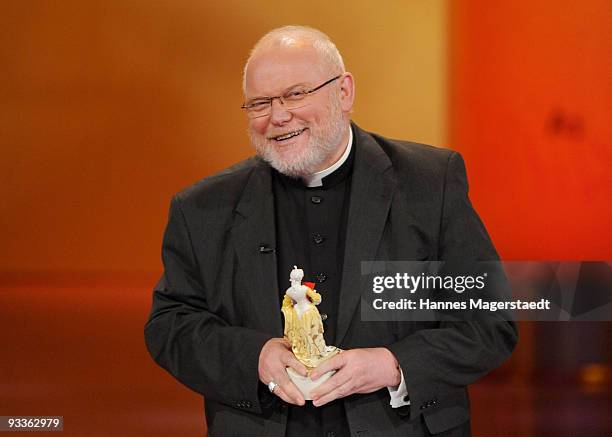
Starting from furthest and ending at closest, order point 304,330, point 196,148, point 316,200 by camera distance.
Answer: point 196,148 → point 316,200 → point 304,330

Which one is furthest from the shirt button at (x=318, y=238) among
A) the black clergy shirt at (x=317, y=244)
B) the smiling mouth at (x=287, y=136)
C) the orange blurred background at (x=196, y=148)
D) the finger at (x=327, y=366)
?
the orange blurred background at (x=196, y=148)

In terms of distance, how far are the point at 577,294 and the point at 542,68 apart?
33.2 inches

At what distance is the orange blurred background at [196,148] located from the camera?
3.51 metres

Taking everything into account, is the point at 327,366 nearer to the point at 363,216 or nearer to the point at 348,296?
the point at 348,296

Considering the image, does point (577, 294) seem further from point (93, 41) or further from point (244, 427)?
point (93, 41)

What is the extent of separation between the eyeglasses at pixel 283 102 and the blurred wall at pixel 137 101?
1087mm

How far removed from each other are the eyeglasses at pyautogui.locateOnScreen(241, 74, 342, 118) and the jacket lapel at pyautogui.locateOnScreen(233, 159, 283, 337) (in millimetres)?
227

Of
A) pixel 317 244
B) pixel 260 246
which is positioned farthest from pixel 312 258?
pixel 260 246

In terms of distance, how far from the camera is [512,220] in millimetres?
3562

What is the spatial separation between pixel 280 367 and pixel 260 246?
1.17 feet

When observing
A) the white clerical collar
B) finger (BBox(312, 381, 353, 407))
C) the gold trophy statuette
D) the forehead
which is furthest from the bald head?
finger (BBox(312, 381, 353, 407))

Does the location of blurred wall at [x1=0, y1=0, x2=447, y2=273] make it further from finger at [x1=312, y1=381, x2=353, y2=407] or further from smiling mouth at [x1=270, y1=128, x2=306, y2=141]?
finger at [x1=312, y1=381, x2=353, y2=407]

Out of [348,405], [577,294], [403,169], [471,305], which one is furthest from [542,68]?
[348,405]

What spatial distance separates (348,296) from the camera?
246cm
